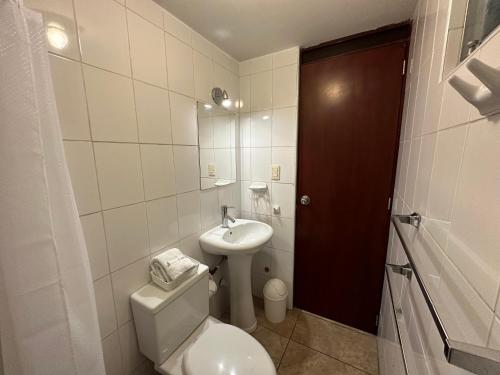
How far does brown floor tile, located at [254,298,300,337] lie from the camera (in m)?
1.68

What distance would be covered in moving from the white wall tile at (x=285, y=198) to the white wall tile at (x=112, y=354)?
132 cm

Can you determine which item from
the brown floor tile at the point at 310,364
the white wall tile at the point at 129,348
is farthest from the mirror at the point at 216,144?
the brown floor tile at the point at 310,364

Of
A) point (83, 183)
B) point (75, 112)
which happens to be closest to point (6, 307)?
point (83, 183)

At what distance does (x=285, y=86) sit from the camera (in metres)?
1.59

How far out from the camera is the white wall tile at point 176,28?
1.13m

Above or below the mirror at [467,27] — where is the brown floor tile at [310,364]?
below

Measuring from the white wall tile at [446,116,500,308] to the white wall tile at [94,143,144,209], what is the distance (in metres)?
1.20

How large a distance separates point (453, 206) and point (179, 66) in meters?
1.41

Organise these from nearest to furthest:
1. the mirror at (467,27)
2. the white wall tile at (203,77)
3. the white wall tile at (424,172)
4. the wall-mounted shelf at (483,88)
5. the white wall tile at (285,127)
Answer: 1. the wall-mounted shelf at (483,88)
2. the mirror at (467,27)
3. the white wall tile at (424,172)
4. the white wall tile at (203,77)
5. the white wall tile at (285,127)

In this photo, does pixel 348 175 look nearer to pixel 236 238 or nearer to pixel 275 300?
pixel 236 238

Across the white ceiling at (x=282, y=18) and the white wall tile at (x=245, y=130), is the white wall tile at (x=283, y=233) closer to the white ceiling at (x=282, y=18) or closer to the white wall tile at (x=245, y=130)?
the white wall tile at (x=245, y=130)

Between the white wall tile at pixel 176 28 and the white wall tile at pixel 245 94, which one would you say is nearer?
the white wall tile at pixel 176 28

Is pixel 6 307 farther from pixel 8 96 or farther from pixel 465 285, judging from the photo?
pixel 465 285

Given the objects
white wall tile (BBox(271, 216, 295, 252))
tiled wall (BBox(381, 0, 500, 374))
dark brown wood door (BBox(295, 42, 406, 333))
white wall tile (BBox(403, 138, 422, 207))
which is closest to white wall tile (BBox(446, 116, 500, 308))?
tiled wall (BBox(381, 0, 500, 374))
